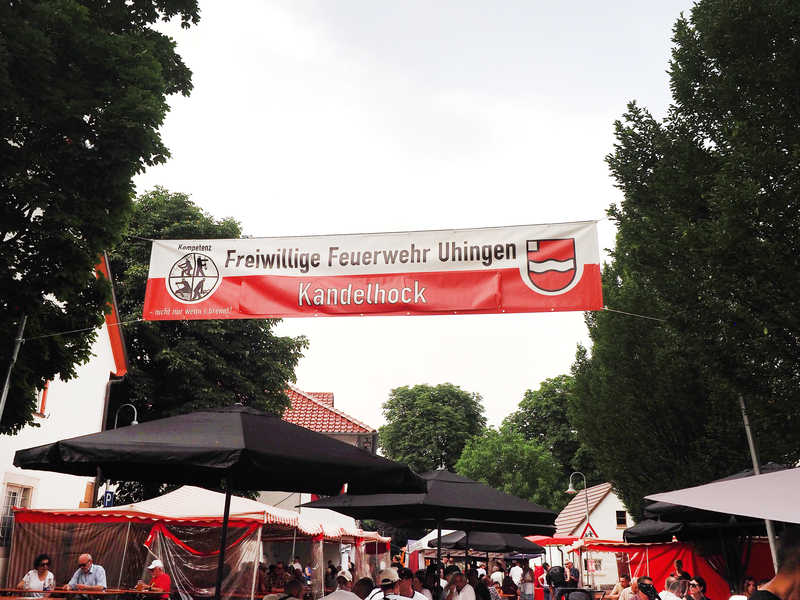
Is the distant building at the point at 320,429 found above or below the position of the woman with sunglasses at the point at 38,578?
above

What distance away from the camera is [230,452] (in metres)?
5.68

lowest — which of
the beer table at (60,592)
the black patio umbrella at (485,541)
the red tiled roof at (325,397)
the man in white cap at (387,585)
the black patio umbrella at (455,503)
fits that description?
the beer table at (60,592)

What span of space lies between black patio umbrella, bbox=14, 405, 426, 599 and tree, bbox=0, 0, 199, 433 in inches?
133

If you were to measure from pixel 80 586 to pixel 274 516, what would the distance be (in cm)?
402

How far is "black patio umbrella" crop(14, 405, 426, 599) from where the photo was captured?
5781mm

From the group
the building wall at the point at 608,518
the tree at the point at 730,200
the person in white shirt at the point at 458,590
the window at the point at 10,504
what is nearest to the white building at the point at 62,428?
the window at the point at 10,504

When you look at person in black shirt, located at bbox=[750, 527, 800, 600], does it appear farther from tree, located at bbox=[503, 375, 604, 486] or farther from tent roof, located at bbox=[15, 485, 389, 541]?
tree, located at bbox=[503, 375, 604, 486]

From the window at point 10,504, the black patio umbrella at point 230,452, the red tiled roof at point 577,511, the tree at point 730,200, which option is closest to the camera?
the black patio umbrella at point 230,452

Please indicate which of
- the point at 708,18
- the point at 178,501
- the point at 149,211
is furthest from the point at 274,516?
the point at 149,211

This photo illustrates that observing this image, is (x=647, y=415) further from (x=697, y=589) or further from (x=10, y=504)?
(x=10, y=504)

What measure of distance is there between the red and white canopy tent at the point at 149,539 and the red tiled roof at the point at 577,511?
29.7 m

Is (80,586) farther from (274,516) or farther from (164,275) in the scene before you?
(164,275)

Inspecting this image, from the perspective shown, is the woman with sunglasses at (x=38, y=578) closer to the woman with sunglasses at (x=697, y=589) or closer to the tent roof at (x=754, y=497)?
the woman with sunglasses at (x=697, y=589)

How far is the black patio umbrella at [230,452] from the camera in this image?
5.78m
